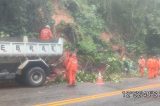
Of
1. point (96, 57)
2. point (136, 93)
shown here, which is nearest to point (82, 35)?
point (96, 57)

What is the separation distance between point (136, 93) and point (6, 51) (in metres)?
5.37

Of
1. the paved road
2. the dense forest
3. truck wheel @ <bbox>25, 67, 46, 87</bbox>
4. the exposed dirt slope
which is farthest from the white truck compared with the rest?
the exposed dirt slope

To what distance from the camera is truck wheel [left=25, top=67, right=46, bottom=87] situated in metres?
17.5

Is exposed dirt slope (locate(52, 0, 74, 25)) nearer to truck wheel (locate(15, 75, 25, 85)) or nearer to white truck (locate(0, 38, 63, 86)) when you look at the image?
white truck (locate(0, 38, 63, 86))

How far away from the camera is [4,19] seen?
72.7 ft

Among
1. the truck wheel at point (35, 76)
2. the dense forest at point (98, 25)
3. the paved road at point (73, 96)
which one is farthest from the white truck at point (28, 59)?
the dense forest at point (98, 25)

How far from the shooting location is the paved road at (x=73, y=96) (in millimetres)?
13211

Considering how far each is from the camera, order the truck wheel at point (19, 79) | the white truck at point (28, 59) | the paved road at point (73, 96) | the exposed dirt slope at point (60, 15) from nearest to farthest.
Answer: the paved road at point (73, 96)
the white truck at point (28, 59)
the truck wheel at point (19, 79)
the exposed dirt slope at point (60, 15)

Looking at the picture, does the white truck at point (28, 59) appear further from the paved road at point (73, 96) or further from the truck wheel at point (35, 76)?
the paved road at point (73, 96)

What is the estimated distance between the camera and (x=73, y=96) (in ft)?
48.4

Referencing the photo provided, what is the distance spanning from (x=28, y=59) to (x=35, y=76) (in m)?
0.81

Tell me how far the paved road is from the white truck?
1.82ft

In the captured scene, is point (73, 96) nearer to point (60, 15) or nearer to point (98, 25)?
point (60, 15)

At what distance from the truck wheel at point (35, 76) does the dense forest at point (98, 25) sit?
313 centimetres
